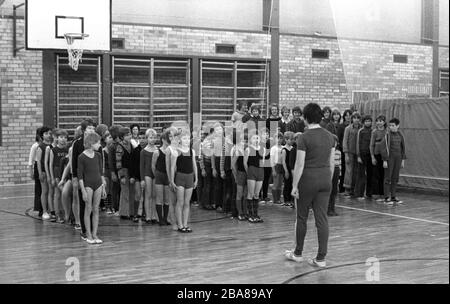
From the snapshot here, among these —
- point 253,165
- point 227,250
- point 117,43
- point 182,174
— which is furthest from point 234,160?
point 117,43

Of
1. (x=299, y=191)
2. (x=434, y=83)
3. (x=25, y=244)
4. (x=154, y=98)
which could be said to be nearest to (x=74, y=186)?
(x=25, y=244)

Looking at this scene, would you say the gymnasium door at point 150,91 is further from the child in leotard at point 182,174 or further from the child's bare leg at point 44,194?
the child in leotard at point 182,174

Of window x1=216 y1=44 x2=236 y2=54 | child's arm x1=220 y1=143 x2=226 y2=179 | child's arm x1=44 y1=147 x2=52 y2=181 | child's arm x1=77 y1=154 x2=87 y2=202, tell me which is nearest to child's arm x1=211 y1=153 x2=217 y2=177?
child's arm x1=220 y1=143 x2=226 y2=179

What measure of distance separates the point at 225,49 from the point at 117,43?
126 inches

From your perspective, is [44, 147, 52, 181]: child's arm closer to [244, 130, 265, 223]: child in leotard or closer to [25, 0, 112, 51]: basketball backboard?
[244, 130, 265, 223]: child in leotard

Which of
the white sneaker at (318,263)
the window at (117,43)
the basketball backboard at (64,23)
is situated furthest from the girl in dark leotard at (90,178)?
the window at (117,43)

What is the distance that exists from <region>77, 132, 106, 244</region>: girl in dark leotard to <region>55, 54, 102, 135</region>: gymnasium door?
309 inches

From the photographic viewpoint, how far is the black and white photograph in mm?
6449

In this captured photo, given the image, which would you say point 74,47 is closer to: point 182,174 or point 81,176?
point 182,174

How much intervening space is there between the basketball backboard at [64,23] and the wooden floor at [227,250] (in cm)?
493

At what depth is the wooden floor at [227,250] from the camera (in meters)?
6.12

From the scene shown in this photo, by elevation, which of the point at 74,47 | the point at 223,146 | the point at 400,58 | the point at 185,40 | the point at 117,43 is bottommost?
the point at 223,146

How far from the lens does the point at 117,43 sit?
15.9 m

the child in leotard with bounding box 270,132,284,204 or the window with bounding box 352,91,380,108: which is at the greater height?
the window with bounding box 352,91,380,108
